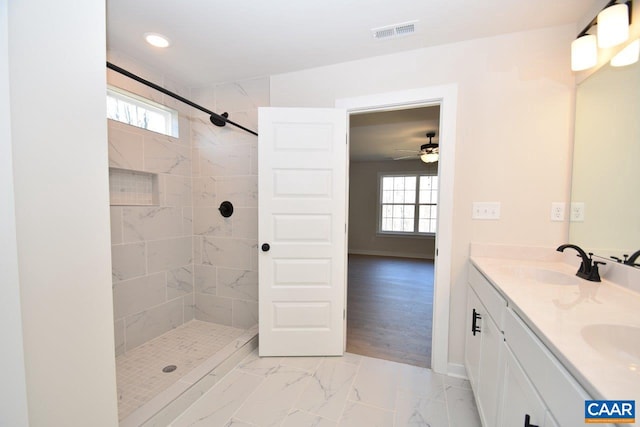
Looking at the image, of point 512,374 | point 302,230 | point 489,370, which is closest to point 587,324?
point 512,374

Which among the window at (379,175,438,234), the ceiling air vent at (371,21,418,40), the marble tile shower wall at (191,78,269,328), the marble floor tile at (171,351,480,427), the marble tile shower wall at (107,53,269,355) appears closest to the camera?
the marble floor tile at (171,351,480,427)

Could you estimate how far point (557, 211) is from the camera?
167 cm

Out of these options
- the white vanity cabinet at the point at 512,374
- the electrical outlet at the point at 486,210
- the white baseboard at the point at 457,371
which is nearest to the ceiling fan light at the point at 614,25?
the electrical outlet at the point at 486,210

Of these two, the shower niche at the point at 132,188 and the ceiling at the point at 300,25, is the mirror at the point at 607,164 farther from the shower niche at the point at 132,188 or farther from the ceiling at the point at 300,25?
the shower niche at the point at 132,188

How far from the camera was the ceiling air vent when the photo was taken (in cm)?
163

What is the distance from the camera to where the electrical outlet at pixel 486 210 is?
5.84ft

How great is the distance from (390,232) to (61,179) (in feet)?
21.4

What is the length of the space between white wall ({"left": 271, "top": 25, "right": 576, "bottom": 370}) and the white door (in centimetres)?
76

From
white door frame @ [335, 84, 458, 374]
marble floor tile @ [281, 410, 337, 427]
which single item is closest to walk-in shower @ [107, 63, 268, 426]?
marble floor tile @ [281, 410, 337, 427]

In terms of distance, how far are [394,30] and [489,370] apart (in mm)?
2099

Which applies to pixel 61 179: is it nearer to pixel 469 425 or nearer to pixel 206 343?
pixel 206 343

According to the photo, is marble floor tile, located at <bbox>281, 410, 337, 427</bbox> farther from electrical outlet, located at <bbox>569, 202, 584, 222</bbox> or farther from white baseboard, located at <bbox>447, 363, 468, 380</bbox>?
electrical outlet, located at <bbox>569, 202, 584, 222</bbox>

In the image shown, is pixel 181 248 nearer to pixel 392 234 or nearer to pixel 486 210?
pixel 486 210

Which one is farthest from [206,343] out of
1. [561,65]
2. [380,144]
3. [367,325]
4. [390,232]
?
[390,232]
